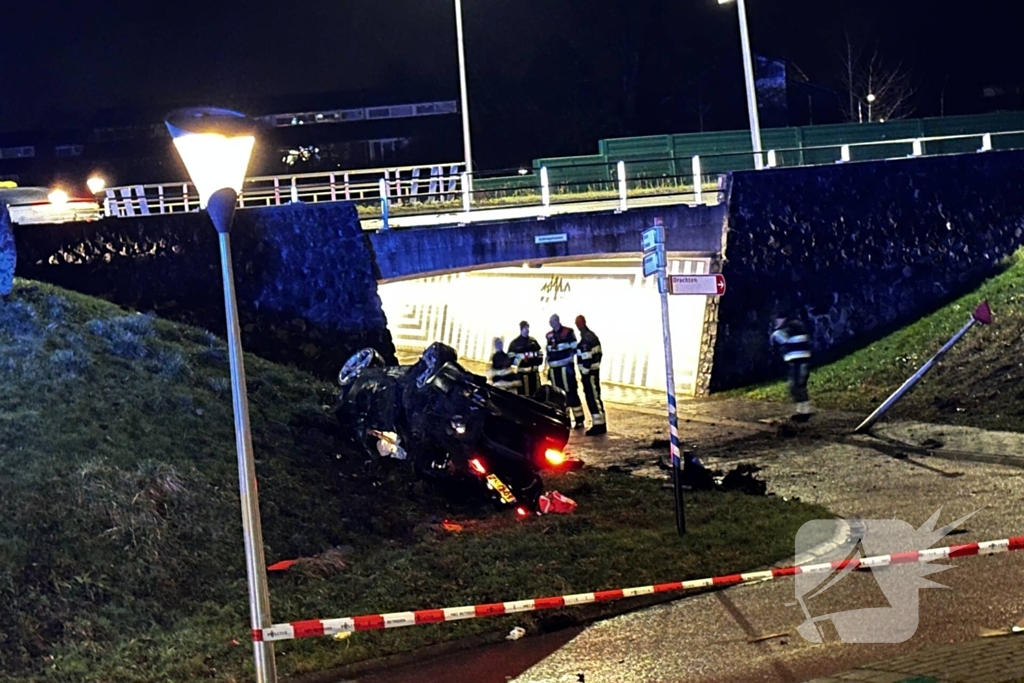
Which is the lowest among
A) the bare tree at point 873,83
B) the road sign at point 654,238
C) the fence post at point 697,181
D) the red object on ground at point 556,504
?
the red object on ground at point 556,504

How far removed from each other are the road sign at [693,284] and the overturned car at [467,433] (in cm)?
242

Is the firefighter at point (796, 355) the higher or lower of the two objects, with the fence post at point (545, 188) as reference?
lower

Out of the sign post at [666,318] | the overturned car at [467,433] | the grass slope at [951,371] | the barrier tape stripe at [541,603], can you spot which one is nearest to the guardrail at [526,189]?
the grass slope at [951,371]

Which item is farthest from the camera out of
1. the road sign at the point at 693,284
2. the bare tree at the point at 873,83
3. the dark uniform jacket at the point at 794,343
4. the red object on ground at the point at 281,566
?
the bare tree at the point at 873,83

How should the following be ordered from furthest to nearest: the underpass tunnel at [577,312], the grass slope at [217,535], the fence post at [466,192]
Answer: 1. the underpass tunnel at [577,312]
2. the fence post at [466,192]
3. the grass slope at [217,535]

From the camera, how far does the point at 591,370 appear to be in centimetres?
1577

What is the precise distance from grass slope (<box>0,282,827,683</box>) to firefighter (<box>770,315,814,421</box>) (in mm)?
4065

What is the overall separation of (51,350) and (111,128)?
3531 centimetres

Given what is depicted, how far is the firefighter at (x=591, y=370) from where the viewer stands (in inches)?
621

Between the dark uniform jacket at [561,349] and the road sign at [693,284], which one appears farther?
the dark uniform jacket at [561,349]

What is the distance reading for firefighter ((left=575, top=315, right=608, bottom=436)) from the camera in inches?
621

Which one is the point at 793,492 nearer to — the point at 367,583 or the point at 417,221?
the point at 367,583

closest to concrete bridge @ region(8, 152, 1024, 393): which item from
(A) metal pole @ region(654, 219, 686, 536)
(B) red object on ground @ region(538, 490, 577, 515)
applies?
(B) red object on ground @ region(538, 490, 577, 515)

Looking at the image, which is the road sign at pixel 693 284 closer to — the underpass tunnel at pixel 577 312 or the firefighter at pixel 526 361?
the firefighter at pixel 526 361
